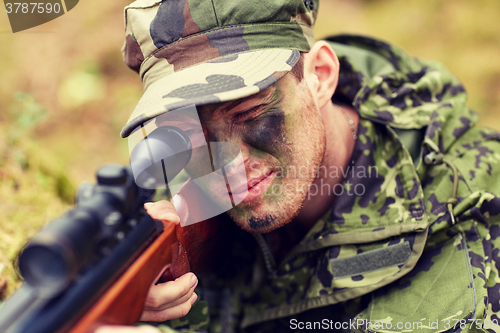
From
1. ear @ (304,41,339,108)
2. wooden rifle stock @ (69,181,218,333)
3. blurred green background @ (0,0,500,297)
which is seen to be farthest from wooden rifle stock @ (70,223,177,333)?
blurred green background @ (0,0,500,297)

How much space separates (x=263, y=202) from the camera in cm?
181

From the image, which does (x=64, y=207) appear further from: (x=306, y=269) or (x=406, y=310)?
(x=406, y=310)

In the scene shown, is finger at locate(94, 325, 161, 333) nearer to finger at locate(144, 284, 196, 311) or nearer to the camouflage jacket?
finger at locate(144, 284, 196, 311)

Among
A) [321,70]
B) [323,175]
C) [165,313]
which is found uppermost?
[321,70]

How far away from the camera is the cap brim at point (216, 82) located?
1371mm

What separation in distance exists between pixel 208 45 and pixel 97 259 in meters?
1.03

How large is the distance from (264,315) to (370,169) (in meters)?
1.22

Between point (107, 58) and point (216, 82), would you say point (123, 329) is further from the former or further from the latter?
point (107, 58)

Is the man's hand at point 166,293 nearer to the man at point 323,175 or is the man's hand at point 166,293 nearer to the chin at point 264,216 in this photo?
the man at point 323,175

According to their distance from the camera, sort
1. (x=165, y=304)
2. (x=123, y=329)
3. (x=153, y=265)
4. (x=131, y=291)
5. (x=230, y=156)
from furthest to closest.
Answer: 1. (x=230, y=156)
2. (x=165, y=304)
3. (x=153, y=265)
4. (x=131, y=291)
5. (x=123, y=329)

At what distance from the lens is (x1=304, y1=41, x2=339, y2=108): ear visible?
6.18ft

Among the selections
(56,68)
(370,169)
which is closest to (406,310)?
(370,169)

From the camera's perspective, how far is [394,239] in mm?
1898

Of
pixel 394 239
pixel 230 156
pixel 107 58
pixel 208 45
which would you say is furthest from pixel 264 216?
pixel 107 58
